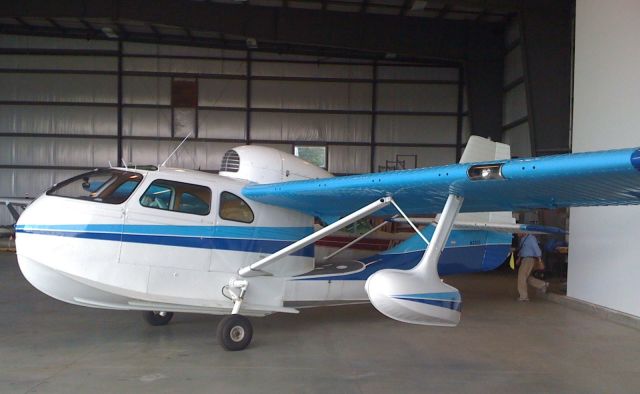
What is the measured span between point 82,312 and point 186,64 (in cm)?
1296

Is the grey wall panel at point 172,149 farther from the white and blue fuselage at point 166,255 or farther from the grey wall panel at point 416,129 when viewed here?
the white and blue fuselage at point 166,255

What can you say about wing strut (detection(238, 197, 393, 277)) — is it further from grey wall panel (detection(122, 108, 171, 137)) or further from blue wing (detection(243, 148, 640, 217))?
grey wall panel (detection(122, 108, 171, 137))

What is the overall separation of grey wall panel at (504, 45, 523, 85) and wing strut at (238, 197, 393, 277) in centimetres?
1210

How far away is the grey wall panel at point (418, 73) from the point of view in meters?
19.6

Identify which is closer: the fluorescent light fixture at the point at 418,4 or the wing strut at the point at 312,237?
the wing strut at the point at 312,237

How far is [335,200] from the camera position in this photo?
6.56 metres

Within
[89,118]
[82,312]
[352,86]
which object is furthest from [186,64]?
[82,312]

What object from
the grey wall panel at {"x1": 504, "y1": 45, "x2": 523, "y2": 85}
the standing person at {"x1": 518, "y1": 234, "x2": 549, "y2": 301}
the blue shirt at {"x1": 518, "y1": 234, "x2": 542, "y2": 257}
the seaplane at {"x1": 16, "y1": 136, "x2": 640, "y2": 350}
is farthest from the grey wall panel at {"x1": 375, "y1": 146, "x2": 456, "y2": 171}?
the seaplane at {"x1": 16, "y1": 136, "x2": 640, "y2": 350}

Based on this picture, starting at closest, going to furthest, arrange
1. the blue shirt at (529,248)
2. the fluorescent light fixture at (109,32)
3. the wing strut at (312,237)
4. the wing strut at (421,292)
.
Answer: the wing strut at (421,292)
the wing strut at (312,237)
the blue shirt at (529,248)
the fluorescent light fixture at (109,32)

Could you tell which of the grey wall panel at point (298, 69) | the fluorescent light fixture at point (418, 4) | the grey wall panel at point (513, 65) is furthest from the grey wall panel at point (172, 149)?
the grey wall panel at point (513, 65)

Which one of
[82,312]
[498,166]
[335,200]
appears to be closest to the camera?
[498,166]

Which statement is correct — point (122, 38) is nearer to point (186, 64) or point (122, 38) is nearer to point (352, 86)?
point (186, 64)

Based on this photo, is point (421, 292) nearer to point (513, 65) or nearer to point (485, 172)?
point (485, 172)

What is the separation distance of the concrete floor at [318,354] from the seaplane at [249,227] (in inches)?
20.1
